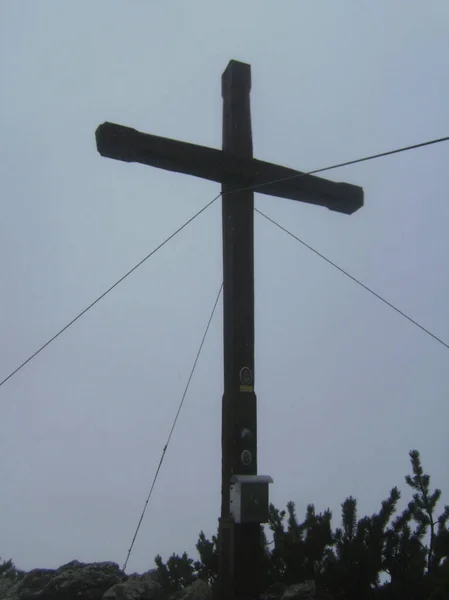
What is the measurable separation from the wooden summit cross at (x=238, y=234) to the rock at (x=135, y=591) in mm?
1262

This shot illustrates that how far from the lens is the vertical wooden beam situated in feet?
16.5

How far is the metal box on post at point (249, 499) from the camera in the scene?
4973mm

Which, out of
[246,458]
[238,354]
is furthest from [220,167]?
[246,458]

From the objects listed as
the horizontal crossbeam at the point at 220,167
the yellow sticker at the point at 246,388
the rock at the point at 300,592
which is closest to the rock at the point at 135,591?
the rock at the point at 300,592

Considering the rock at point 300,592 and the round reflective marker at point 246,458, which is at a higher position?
the round reflective marker at point 246,458

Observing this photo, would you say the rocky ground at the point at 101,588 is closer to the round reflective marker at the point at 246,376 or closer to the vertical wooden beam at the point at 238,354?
the vertical wooden beam at the point at 238,354

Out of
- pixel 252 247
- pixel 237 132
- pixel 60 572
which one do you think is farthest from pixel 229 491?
pixel 237 132

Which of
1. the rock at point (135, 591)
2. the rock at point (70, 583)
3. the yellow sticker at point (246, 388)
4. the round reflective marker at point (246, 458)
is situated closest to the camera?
the round reflective marker at point (246, 458)

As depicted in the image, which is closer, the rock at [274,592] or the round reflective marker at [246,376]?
the round reflective marker at [246,376]

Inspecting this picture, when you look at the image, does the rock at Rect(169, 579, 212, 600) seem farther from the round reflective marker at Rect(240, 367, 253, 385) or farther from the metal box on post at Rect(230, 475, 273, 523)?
the round reflective marker at Rect(240, 367, 253, 385)

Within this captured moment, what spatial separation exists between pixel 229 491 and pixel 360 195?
3154 millimetres

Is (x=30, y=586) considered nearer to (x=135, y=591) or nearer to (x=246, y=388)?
(x=135, y=591)

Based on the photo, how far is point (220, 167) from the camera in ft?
19.6

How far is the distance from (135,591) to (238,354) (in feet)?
7.81
